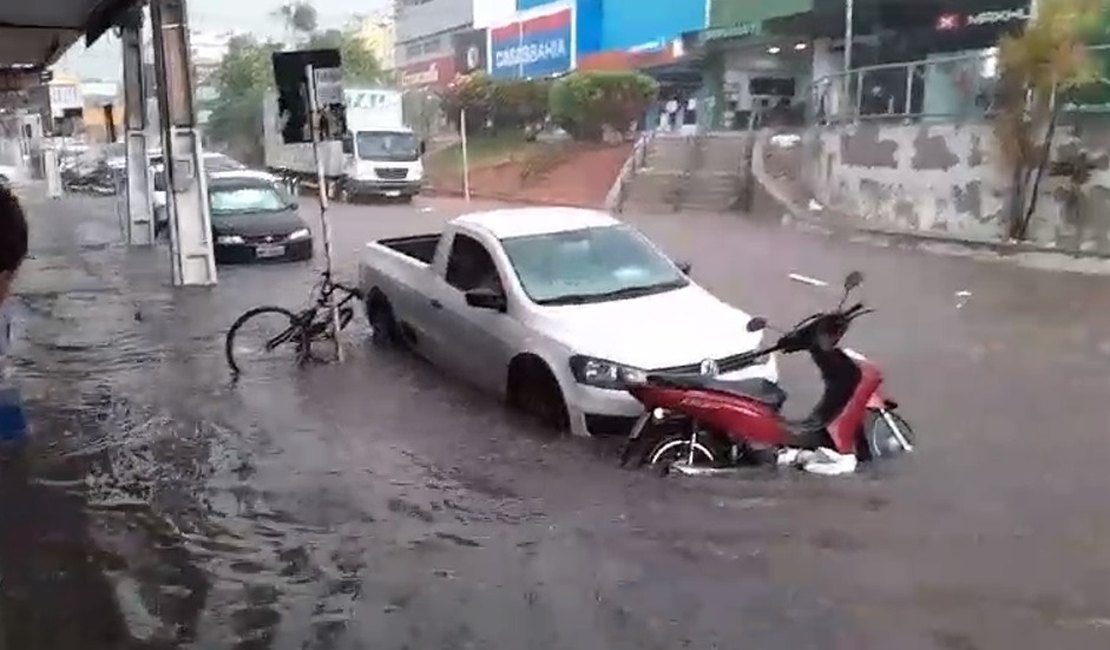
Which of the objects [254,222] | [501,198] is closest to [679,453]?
[254,222]

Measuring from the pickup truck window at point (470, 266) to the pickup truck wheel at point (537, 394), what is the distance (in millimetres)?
682

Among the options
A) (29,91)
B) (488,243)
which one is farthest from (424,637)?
(29,91)

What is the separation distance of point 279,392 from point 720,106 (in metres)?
30.0

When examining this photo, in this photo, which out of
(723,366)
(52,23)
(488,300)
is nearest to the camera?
(723,366)

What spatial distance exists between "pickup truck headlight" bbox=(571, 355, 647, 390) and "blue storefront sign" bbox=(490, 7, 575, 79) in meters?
34.3

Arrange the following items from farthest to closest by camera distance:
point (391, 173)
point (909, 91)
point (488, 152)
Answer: point (488, 152), point (391, 173), point (909, 91)

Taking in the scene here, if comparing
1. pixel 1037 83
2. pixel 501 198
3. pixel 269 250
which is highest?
pixel 1037 83

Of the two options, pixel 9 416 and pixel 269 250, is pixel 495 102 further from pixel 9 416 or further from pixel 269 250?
pixel 9 416

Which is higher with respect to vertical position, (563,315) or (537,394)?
(563,315)

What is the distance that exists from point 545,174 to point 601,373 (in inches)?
1095

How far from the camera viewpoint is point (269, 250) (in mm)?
22156

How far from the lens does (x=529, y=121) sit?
3991 centimetres

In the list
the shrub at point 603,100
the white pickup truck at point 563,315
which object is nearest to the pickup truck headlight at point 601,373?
the white pickup truck at point 563,315

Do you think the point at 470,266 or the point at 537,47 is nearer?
the point at 470,266
